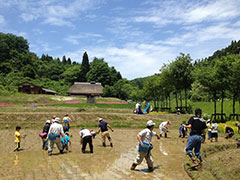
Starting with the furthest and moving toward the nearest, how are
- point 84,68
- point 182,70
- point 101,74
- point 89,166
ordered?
point 84,68 < point 101,74 < point 182,70 < point 89,166

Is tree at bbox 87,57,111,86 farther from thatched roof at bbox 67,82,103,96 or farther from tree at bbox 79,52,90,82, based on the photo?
thatched roof at bbox 67,82,103,96

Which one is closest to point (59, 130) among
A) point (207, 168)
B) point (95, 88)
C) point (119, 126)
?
point (207, 168)

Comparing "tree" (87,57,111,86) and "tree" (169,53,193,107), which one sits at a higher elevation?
"tree" (87,57,111,86)

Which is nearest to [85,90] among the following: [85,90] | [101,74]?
[85,90]

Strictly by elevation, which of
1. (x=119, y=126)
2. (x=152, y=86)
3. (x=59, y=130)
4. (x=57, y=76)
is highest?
(x=57, y=76)

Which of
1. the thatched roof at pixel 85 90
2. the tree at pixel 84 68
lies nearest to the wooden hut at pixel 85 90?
the thatched roof at pixel 85 90

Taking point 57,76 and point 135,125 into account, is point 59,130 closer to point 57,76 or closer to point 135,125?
point 135,125

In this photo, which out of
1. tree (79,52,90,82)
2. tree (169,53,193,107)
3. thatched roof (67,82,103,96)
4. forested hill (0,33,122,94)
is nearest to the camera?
tree (169,53,193,107)

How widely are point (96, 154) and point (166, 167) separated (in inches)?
154

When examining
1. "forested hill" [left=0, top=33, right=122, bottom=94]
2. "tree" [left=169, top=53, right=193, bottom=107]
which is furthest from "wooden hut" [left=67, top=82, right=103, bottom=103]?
"tree" [left=169, top=53, right=193, bottom=107]

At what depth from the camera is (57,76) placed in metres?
101

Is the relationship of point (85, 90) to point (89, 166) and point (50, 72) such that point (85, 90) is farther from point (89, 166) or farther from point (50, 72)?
point (89, 166)

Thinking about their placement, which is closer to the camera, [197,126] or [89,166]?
[197,126]

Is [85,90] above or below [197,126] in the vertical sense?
above
